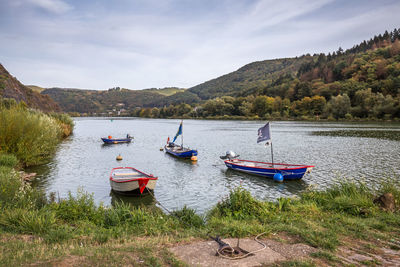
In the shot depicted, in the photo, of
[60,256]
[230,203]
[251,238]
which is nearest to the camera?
[60,256]

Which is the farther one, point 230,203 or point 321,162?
point 321,162

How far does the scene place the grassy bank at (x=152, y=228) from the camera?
5385 millimetres

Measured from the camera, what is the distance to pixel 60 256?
5184mm

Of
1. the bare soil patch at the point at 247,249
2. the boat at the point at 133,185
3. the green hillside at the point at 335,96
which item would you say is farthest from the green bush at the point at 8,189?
the green hillside at the point at 335,96

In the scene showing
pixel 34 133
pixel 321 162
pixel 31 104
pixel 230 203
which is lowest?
pixel 321 162

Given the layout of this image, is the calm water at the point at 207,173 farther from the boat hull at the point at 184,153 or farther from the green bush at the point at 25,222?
the green bush at the point at 25,222

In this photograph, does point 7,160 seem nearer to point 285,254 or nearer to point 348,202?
point 285,254

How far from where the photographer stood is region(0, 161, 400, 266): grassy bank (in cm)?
538

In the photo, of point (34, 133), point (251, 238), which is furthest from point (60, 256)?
point (34, 133)

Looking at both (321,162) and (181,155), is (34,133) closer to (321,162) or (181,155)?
(181,155)

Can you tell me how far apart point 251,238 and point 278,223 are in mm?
1659

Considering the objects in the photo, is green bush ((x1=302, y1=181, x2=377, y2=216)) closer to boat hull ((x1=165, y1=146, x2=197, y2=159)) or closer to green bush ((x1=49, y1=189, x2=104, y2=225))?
green bush ((x1=49, y1=189, x2=104, y2=225))

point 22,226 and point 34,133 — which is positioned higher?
point 34,133

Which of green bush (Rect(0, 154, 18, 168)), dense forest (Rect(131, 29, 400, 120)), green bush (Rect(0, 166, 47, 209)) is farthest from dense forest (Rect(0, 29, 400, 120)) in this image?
green bush (Rect(0, 166, 47, 209))
